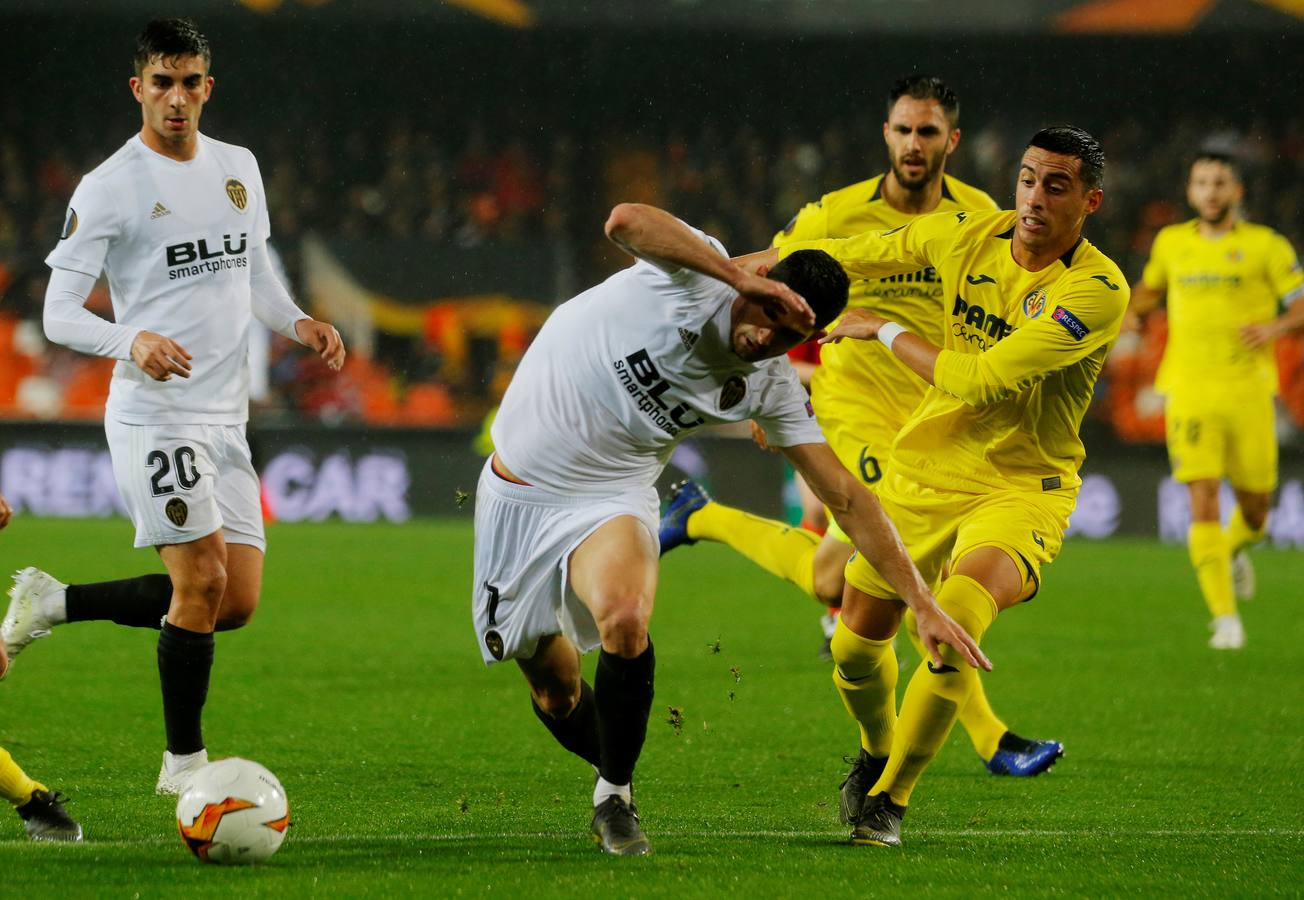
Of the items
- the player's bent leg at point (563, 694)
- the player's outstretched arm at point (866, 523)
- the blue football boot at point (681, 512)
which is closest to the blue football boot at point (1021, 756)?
the player's outstretched arm at point (866, 523)

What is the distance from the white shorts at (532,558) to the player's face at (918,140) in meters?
2.24

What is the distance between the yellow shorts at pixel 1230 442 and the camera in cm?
1012

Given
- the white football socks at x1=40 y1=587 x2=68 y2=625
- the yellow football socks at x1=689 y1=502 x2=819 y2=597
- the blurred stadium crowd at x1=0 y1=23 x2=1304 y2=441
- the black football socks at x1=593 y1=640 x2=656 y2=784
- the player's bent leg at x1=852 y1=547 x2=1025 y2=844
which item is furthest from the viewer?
the blurred stadium crowd at x1=0 y1=23 x2=1304 y2=441

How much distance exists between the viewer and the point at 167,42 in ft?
18.0

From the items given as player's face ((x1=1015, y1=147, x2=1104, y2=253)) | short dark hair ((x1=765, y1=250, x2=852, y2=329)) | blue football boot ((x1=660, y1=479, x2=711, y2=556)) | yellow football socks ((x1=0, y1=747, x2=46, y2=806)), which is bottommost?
blue football boot ((x1=660, y1=479, x2=711, y2=556))

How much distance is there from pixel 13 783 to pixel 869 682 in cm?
248

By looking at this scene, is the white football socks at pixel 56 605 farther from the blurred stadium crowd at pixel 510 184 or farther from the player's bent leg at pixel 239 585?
the blurred stadium crowd at pixel 510 184

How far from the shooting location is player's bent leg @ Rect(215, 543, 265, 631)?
571 centimetres

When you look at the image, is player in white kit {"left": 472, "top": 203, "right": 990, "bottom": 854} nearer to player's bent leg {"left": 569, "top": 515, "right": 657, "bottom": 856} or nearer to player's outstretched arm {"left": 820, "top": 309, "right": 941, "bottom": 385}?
player's bent leg {"left": 569, "top": 515, "right": 657, "bottom": 856}

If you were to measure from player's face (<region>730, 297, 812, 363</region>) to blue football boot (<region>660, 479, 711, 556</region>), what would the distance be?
3.71 m

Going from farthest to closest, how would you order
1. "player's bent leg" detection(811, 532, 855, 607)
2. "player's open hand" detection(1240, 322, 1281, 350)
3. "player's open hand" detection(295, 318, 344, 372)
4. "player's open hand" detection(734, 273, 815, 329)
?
"player's open hand" detection(1240, 322, 1281, 350) < "player's bent leg" detection(811, 532, 855, 607) < "player's open hand" detection(295, 318, 344, 372) < "player's open hand" detection(734, 273, 815, 329)

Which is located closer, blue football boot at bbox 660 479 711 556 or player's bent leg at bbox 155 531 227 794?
player's bent leg at bbox 155 531 227 794

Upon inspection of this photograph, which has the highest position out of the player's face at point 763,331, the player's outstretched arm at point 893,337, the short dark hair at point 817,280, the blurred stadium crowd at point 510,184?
the short dark hair at point 817,280

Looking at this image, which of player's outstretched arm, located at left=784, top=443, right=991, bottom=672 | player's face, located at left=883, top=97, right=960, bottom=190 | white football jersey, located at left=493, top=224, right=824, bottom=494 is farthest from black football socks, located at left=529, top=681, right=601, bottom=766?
player's face, located at left=883, top=97, right=960, bottom=190
